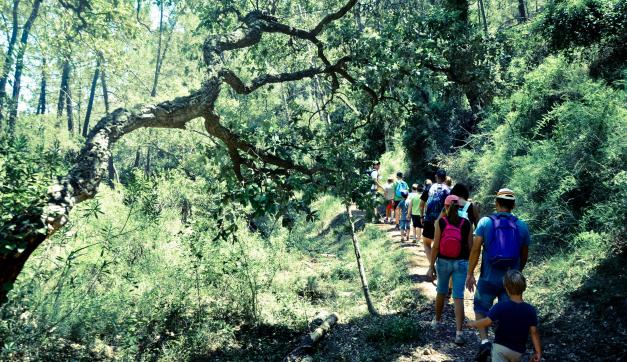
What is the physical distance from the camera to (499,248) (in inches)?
189

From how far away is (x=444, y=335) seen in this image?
266 inches

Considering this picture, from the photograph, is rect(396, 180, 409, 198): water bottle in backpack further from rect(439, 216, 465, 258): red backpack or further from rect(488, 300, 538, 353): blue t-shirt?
rect(488, 300, 538, 353): blue t-shirt

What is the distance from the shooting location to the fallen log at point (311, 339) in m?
6.83

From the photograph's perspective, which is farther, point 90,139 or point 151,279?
point 151,279

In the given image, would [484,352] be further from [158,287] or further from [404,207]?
[404,207]

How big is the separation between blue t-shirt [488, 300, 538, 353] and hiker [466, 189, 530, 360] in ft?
3.13

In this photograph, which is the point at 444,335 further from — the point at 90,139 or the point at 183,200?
the point at 183,200

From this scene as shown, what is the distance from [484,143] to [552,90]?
3171mm

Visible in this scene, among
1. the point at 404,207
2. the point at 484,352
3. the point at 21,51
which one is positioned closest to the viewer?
the point at 484,352

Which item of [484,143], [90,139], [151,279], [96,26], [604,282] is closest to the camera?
[90,139]

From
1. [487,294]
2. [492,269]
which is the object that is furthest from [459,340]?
[492,269]

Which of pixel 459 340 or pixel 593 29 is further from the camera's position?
pixel 593 29

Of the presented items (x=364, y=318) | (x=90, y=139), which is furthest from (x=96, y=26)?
(x=364, y=318)

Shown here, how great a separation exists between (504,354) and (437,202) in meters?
4.17
